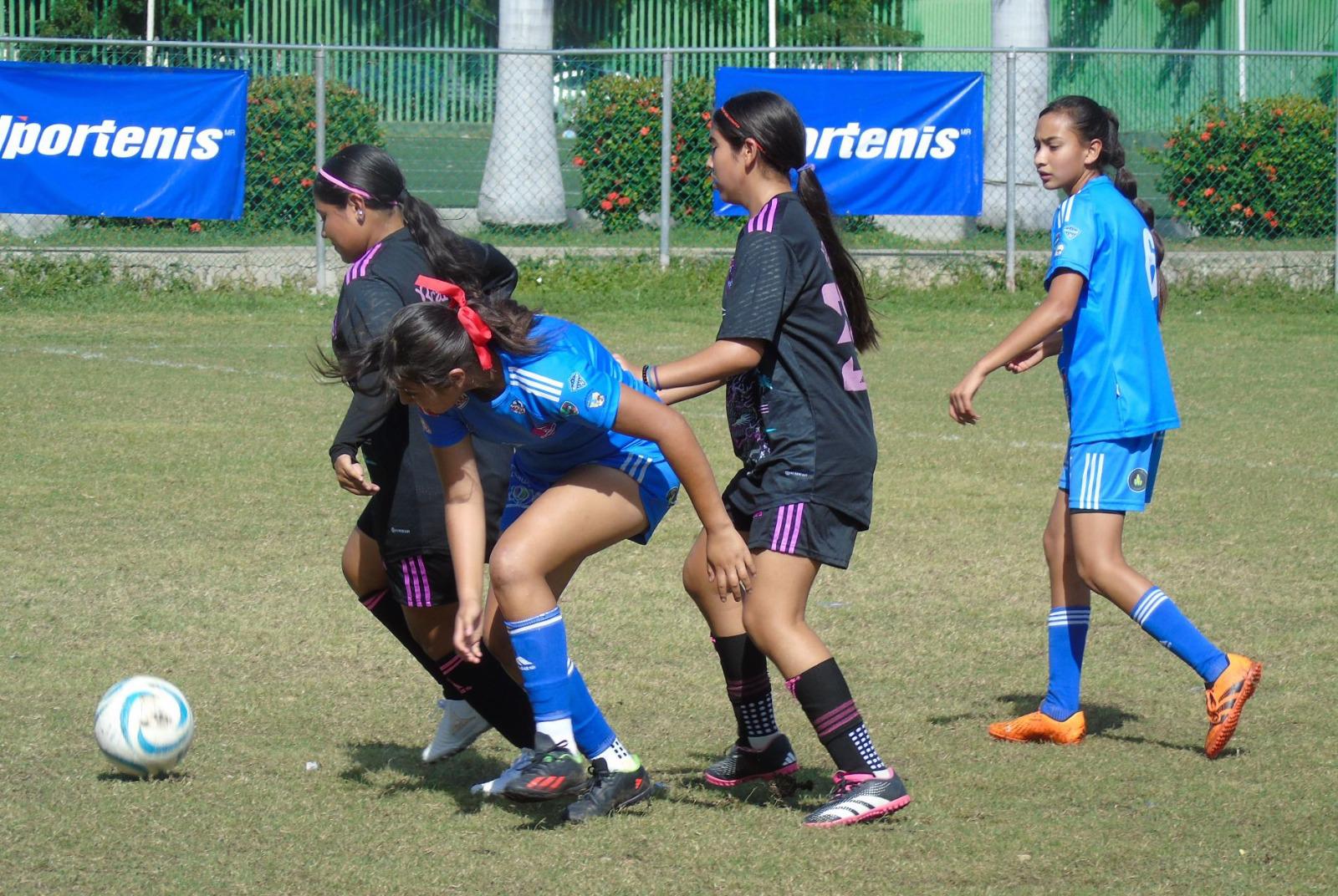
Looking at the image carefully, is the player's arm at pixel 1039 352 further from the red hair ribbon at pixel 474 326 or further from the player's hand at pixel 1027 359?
the red hair ribbon at pixel 474 326

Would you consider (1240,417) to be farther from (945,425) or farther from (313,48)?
(313,48)

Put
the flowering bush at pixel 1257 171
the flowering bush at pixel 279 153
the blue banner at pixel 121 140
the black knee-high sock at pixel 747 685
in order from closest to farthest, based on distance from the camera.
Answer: the black knee-high sock at pixel 747 685, the blue banner at pixel 121 140, the flowering bush at pixel 279 153, the flowering bush at pixel 1257 171

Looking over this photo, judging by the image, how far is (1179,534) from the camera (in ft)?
Answer: 24.7

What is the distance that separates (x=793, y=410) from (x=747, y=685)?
2.64 feet

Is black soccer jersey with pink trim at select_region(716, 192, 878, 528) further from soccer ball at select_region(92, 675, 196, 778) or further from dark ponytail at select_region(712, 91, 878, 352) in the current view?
soccer ball at select_region(92, 675, 196, 778)

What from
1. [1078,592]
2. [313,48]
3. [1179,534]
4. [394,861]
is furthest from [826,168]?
[394,861]

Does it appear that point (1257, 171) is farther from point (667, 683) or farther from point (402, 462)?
point (402, 462)

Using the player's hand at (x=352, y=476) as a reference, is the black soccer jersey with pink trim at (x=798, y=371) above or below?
above

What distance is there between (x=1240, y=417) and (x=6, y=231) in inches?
432

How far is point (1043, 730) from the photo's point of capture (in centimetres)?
492

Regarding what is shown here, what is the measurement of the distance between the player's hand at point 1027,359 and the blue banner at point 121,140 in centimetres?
1152

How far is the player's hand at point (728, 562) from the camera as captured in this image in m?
3.97

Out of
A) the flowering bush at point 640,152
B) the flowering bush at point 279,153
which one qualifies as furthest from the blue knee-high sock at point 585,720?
the flowering bush at point 640,152

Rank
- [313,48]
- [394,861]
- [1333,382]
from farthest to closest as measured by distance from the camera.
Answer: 1. [313,48]
2. [1333,382]
3. [394,861]
